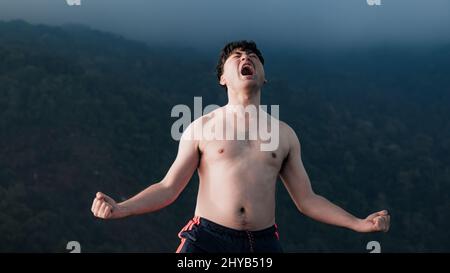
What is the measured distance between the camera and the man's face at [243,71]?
7820 mm

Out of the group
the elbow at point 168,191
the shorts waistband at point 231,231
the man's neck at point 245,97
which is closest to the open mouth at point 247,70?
the man's neck at point 245,97

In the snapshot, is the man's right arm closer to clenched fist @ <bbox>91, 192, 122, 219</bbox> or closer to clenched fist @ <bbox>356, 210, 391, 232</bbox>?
clenched fist @ <bbox>91, 192, 122, 219</bbox>

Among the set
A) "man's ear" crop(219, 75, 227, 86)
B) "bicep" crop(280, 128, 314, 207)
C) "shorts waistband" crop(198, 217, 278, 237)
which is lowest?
"shorts waistband" crop(198, 217, 278, 237)

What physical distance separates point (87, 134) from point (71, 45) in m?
5.82

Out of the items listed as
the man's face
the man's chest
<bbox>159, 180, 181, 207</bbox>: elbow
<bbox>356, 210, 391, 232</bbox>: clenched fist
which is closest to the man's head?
the man's face

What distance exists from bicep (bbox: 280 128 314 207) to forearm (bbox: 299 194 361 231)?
2.2 inches

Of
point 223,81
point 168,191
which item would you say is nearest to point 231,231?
point 168,191

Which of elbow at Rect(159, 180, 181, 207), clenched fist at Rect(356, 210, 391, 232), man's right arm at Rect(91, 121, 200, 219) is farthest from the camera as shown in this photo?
elbow at Rect(159, 180, 181, 207)

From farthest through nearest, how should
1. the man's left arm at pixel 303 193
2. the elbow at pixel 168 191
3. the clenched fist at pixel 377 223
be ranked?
the man's left arm at pixel 303 193 < the elbow at pixel 168 191 < the clenched fist at pixel 377 223

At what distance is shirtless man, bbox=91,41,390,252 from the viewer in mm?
7578

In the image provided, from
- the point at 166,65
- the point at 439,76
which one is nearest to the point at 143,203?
the point at 439,76

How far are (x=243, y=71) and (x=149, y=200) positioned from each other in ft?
3.62

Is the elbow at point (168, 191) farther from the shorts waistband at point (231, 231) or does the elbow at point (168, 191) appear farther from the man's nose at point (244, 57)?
the man's nose at point (244, 57)

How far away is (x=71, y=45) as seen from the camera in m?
39.2
